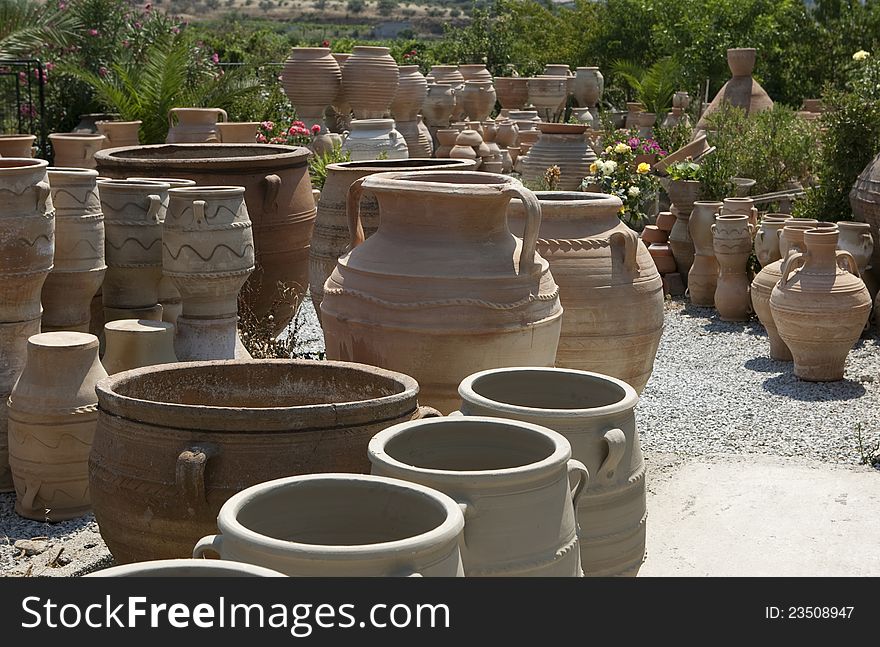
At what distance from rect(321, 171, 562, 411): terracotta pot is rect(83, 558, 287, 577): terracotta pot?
2120 millimetres

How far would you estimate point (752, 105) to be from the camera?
43.8 feet

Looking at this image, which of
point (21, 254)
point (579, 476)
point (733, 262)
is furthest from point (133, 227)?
point (733, 262)

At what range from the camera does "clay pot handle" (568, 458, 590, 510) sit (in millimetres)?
2582

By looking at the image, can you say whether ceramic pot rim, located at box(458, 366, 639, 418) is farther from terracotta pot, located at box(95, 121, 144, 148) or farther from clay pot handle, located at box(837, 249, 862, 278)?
terracotta pot, located at box(95, 121, 144, 148)

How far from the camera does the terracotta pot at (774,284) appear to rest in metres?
7.60

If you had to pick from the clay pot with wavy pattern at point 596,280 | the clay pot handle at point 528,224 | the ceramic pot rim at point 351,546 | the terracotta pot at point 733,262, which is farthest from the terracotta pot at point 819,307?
the ceramic pot rim at point 351,546

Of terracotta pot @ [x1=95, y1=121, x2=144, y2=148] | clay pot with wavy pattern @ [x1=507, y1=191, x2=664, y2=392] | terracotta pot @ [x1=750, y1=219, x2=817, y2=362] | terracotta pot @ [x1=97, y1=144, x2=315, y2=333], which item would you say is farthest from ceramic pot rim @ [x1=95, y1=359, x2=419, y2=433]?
terracotta pot @ [x1=95, y1=121, x2=144, y2=148]

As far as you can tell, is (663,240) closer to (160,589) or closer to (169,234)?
(169,234)

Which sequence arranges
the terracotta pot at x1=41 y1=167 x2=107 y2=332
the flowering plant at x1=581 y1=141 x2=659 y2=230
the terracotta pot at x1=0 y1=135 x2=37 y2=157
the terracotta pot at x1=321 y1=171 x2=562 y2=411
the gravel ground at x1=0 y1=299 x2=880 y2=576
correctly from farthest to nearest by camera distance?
the flowering plant at x1=581 y1=141 x2=659 y2=230 < the terracotta pot at x1=0 y1=135 x2=37 y2=157 < the gravel ground at x1=0 y1=299 x2=880 y2=576 < the terracotta pot at x1=41 y1=167 x2=107 y2=332 < the terracotta pot at x1=321 y1=171 x2=562 y2=411

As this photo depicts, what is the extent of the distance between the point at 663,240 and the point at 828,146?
147 cm

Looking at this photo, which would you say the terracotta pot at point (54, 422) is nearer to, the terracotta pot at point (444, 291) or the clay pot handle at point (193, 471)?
the terracotta pot at point (444, 291)

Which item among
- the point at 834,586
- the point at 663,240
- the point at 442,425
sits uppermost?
the point at 442,425

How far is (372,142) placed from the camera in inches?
387

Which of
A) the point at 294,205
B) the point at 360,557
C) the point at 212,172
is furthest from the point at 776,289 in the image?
the point at 360,557
